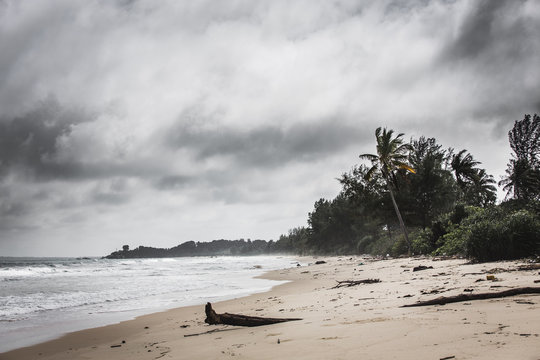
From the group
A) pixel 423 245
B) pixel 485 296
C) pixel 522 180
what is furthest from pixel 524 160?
pixel 485 296

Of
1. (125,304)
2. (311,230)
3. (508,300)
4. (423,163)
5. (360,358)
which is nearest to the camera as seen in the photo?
(360,358)

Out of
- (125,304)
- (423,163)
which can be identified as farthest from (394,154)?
(125,304)

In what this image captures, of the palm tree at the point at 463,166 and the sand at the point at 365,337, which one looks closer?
the sand at the point at 365,337

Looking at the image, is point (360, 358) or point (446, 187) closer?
point (360, 358)

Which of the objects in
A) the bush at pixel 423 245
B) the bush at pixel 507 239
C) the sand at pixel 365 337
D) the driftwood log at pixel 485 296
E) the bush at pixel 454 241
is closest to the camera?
the sand at pixel 365 337

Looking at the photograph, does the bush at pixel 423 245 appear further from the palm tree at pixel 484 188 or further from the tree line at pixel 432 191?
the palm tree at pixel 484 188

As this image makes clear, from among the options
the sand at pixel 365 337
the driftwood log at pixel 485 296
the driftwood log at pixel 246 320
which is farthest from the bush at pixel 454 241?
the driftwood log at pixel 246 320

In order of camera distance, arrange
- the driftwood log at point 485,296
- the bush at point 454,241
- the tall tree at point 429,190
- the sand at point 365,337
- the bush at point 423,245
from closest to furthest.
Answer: the sand at point 365,337 → the driftwood log at point 485,296 → the bush at point 454,241 → the bush at point 423,245 → the tall tree at point 429,190

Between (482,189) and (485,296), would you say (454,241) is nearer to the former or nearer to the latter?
(485,296)

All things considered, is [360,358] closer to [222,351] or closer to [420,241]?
[222,351]

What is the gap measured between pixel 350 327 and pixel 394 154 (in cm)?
2597

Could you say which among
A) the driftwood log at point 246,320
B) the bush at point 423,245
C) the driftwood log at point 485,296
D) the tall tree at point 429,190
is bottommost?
the bush at point 423,245

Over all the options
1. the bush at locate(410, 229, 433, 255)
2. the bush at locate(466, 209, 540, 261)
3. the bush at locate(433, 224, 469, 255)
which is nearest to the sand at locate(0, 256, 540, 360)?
the bush at locate(466, 209, 540, 261)

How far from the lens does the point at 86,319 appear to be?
9.18 metres
